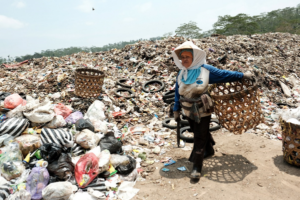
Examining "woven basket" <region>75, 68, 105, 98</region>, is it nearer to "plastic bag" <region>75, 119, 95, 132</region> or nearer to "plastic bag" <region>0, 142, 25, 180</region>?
"plastic bag" <region>75, 119, 95, 132</region>

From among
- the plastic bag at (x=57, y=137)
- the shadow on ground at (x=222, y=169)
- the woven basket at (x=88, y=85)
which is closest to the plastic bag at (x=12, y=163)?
the plastic bag at (x=57, y=137)

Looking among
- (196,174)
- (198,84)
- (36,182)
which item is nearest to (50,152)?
(36,182)

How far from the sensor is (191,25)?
3083 centimetres

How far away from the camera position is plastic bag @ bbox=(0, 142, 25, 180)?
2.57 metres

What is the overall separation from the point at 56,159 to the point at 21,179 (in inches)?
17.8

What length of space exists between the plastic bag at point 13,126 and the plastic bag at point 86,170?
3.94 ft

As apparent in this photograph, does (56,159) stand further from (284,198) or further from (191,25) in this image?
(191,25)

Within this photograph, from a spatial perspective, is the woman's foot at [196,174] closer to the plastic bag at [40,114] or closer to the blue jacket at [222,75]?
the blue jacket at [222,75]

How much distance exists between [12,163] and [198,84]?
265cm

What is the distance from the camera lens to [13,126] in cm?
307

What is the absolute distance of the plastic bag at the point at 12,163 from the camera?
2570 mm

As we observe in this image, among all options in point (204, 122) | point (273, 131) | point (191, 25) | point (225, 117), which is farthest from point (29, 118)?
point (191, 25)

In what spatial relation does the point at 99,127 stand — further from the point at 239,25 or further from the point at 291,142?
the point at 239,25

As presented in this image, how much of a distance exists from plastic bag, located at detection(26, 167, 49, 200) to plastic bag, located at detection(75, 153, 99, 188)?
392 mm
